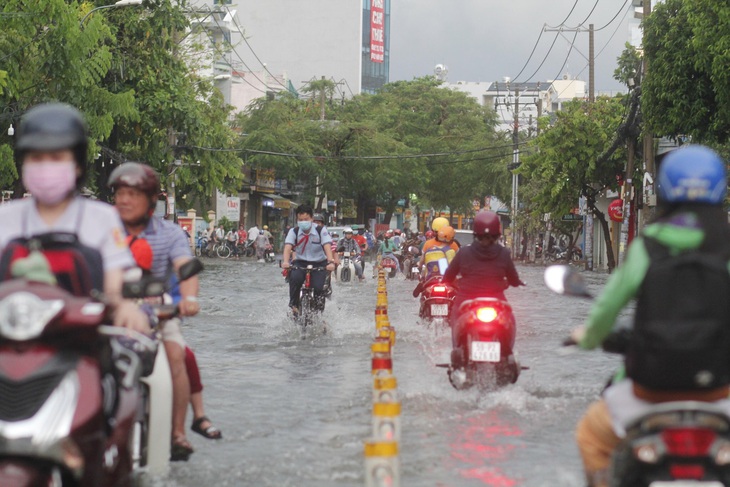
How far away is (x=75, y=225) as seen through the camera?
15.4ft

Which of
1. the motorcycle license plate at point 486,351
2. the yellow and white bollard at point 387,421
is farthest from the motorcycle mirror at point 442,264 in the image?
A: the yellow and white bollard at point 387,421

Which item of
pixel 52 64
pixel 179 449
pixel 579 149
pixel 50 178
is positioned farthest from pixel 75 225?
pixel 579 149

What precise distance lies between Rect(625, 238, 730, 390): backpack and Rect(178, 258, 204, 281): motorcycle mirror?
2023 millimetres

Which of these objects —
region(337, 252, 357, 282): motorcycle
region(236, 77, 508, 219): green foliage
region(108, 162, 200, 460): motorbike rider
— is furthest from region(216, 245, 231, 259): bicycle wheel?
region(108, 162, 200, 460): motorbike rider

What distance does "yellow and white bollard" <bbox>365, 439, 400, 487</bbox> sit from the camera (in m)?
5.49

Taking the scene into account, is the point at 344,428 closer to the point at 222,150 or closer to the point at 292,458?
the point at 292,458

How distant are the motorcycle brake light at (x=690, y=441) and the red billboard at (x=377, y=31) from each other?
128213 mm

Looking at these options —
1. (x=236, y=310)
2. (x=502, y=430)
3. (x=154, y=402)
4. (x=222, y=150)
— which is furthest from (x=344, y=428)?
(x=222, y=150)

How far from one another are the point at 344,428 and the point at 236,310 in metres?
13.6

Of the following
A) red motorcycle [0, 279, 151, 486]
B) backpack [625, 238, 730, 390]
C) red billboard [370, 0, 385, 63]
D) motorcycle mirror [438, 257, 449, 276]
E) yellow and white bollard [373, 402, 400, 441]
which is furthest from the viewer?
red billboard [370, 0, 385, 63]

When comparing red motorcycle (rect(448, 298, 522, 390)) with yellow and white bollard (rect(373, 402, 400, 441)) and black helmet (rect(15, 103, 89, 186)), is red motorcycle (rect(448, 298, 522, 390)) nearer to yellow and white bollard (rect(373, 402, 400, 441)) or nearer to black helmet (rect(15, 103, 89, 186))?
yellow and white bollard (rect(373, 402, 400, 441))

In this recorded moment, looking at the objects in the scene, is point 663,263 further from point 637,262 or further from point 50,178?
point 50,178

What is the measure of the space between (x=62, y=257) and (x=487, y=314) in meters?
5.99

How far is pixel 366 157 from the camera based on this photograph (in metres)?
68.2
